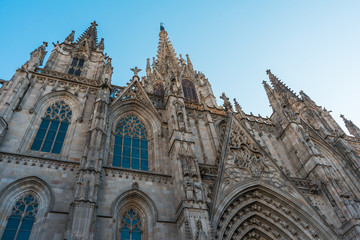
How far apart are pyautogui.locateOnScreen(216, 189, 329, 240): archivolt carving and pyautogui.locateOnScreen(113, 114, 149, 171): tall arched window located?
497 centimetres

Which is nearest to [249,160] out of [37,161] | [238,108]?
[238,108]

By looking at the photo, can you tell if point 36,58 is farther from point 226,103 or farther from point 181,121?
point 226,103

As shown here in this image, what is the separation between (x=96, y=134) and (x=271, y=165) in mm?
9417

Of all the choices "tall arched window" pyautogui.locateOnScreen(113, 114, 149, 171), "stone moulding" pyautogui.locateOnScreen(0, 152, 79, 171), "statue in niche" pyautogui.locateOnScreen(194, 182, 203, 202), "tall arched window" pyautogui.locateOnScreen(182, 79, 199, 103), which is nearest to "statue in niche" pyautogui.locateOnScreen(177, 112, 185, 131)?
"tall arched window" pyautogui.locateOnScreen(113, 114, 149, 171)

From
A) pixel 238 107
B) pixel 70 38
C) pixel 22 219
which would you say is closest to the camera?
pixel 22 219

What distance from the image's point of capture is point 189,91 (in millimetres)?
24312

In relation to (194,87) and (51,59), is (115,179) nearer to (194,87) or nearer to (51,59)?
(51,59)

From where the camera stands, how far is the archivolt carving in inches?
498

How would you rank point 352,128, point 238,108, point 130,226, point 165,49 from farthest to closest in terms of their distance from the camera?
1. point 165,49
2. point 352,128
3. point 238,108
4. point 130,226

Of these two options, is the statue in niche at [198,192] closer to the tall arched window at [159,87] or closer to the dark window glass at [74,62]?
the dark window glass at [74,62]

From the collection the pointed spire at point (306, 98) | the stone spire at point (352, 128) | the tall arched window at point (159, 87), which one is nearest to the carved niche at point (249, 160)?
the tall arched window at point (159, 87)

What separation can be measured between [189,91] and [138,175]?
13.0 m

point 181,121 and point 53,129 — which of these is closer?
point 53,129

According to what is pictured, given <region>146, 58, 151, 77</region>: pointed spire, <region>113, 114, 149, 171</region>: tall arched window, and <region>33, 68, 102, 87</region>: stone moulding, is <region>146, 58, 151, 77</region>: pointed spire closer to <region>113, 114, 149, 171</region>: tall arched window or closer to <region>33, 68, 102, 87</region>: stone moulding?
<region>33, 68, 102, 87</region>: stone moulding
